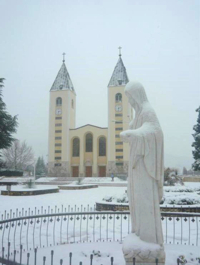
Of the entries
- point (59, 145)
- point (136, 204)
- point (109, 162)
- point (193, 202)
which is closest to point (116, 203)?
point (193, 202)

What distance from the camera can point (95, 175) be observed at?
54.8m

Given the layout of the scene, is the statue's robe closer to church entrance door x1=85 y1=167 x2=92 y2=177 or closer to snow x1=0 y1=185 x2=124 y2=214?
snow x1=0 y1=185 x2=124 y2=214

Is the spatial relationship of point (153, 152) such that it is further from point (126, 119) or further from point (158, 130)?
point (126, 119)

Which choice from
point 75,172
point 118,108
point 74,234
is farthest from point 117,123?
point 74,234

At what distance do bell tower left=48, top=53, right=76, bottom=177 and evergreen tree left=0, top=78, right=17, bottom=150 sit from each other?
30.9 meters

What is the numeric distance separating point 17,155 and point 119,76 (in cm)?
2938

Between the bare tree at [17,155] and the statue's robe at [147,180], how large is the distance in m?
59.7

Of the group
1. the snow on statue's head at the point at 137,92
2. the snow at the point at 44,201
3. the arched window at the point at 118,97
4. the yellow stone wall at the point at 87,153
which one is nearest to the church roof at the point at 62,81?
the yellow stone wall at the point at 87,153

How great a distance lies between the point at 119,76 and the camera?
2275 inches

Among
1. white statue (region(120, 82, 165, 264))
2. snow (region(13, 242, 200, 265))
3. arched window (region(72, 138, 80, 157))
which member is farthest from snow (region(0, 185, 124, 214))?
arched window (region(72, 138, 80, 157))

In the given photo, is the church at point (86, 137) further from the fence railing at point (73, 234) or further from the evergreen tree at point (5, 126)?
the fence railing at point (73, 234)

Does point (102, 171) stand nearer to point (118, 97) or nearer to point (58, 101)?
point (118, 97)

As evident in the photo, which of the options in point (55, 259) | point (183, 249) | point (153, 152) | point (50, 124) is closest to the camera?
point (153, 152)

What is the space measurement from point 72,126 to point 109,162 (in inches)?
470
